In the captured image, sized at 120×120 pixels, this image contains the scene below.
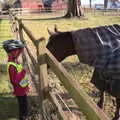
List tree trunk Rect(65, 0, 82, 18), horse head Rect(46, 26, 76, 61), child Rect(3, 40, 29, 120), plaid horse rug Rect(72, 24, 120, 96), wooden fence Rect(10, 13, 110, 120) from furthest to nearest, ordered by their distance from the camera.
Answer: tree trunk Rect(65, 0, 82, 18) < horse head Rect(46, 26, 76, 61) < plaid horse rug Rect(72, 24, 120, 96) < child Rect(3, 40, 29, 120) < wooden fence Rect(10, 13, 110, 120)

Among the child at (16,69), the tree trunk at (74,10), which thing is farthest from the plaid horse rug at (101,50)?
the tree trunk at (74,10)

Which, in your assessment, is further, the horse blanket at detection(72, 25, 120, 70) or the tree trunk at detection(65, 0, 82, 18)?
the tree trunk at detection(65, 0, 82, 18)

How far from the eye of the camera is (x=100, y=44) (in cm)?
538

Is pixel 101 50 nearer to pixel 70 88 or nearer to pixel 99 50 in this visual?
pixel 99 50

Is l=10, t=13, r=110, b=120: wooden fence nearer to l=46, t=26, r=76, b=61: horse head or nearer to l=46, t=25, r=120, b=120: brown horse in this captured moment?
l=46, t=25, r=120, b=120: brown horse

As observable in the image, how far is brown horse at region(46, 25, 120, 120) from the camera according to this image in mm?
5066

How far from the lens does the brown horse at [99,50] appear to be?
5066 mm

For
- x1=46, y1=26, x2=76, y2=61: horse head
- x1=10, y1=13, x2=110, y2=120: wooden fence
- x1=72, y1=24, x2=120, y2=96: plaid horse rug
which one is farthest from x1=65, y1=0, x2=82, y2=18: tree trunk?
x1=10, y1=13, x2=110, y2=120: wooden fence

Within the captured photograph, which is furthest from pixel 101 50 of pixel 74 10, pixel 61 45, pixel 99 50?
pixel 74 10

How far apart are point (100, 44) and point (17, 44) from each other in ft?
4.42

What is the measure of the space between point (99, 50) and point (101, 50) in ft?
0.17

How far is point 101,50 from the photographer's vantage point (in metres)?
5.30

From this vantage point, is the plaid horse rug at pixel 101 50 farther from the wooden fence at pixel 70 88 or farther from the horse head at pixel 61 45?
the wooden fence at pixel 70 88

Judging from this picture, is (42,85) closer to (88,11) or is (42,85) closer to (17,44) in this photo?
(17,44)
